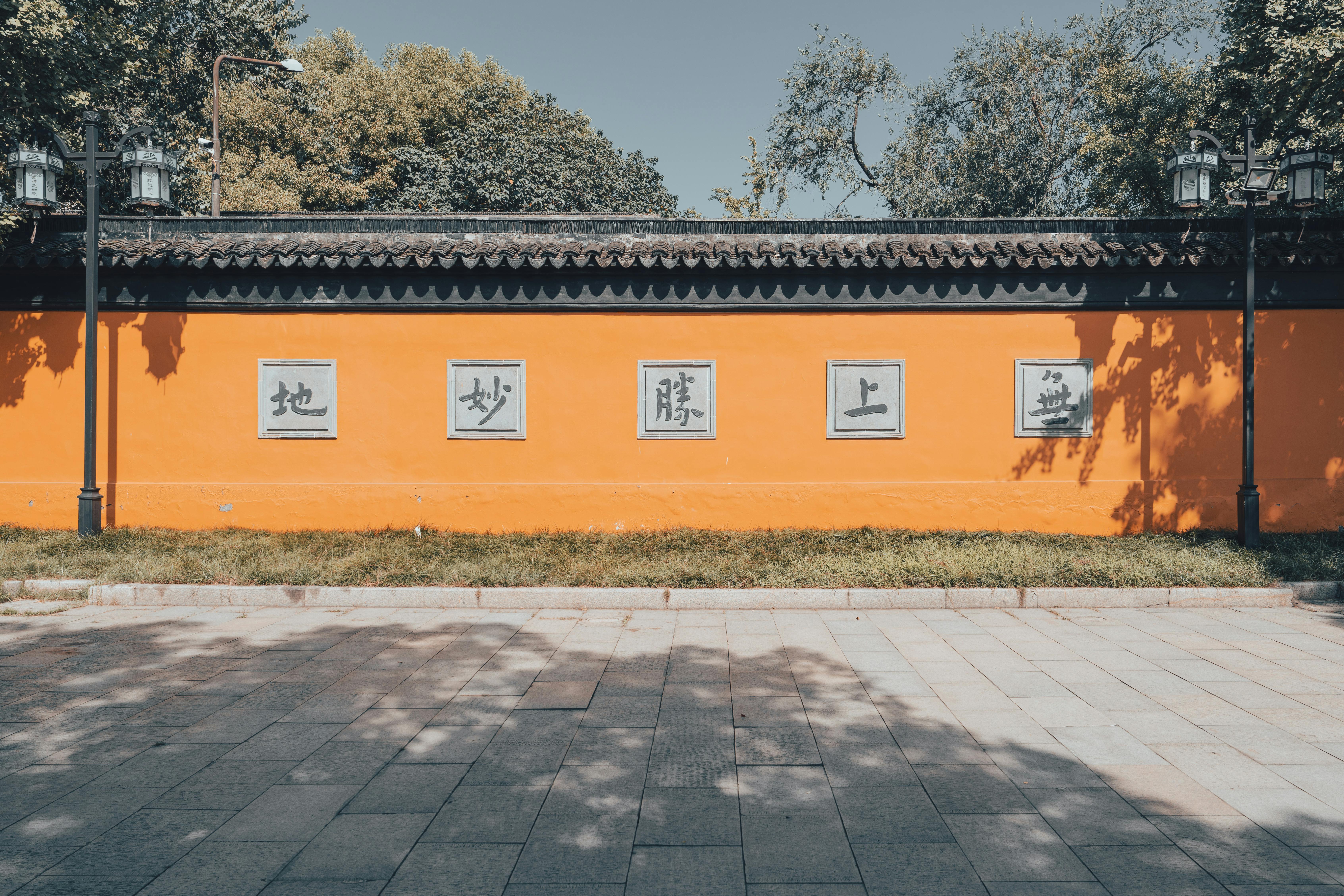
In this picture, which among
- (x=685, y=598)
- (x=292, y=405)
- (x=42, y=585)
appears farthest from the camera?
(x=292, y=405)

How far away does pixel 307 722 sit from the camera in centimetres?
443

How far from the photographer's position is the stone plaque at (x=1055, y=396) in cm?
975

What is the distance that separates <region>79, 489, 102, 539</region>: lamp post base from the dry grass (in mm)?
172

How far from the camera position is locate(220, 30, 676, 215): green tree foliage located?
24.0 m

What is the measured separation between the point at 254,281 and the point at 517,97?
79.9 feet

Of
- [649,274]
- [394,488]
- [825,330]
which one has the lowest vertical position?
[394,488]

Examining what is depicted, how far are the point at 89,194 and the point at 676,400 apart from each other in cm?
752

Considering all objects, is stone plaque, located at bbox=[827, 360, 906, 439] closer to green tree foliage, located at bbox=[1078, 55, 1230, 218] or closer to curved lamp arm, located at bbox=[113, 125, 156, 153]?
curved lamp arm, located at bbox=[113, 125, 156, 153]

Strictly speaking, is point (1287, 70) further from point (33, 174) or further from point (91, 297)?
point (33, 174)

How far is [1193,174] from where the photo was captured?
881cm

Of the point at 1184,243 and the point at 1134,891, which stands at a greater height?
the point at 1184,243

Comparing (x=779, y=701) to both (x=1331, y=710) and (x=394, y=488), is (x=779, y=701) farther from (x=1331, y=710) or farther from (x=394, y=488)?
(x=394, y=488)

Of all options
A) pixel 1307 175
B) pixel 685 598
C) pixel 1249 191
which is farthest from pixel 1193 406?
pixel 685 598

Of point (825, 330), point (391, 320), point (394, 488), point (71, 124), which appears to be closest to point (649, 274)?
point (825, 330)
